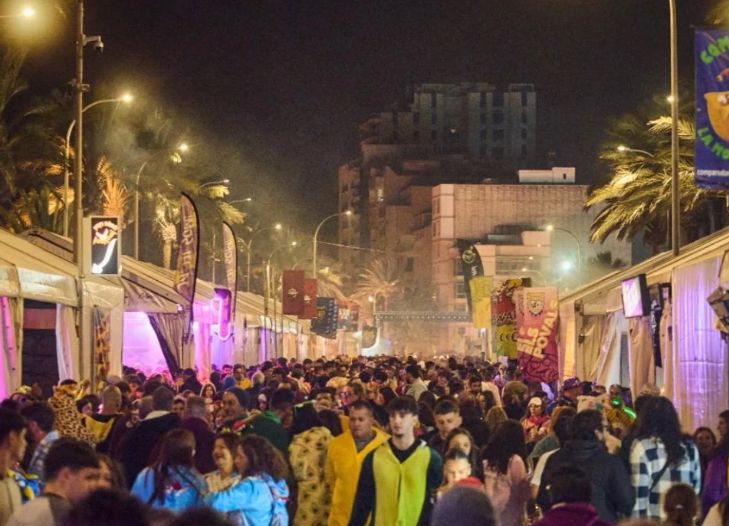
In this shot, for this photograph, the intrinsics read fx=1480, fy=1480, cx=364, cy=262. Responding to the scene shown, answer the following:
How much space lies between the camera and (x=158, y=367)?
3441 centimetres

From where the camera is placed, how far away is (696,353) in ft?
63.2

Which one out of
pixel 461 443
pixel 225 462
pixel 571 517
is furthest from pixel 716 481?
pixel 571 517

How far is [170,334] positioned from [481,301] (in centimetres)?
1386

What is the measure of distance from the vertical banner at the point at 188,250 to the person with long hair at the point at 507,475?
18369 millimetres

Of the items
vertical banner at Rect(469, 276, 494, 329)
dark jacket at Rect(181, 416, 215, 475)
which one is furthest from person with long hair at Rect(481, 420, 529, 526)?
vertical banner at Rect(469, 276, 494, 329)

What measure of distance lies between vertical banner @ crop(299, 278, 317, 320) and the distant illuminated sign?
108 feet

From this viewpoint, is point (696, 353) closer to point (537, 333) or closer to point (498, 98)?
point (537, 333)

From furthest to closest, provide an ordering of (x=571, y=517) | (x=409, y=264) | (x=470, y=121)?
(x=470, y=121)
(x=409, y=264)
(x=571, y=517)

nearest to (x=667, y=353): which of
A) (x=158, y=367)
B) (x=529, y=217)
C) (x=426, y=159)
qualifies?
(x=158, y=367)

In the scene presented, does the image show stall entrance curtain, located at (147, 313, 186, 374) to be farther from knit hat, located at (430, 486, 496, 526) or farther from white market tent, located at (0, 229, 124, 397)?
knit hat, located at (430, 486, 496, 526)

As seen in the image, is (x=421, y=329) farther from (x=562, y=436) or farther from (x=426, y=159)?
(x=562, y=436)

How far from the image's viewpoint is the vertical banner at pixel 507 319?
3438 cm

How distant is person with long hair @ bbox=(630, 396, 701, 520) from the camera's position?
33.5ft

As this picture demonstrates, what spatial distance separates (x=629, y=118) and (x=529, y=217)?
8672cm
